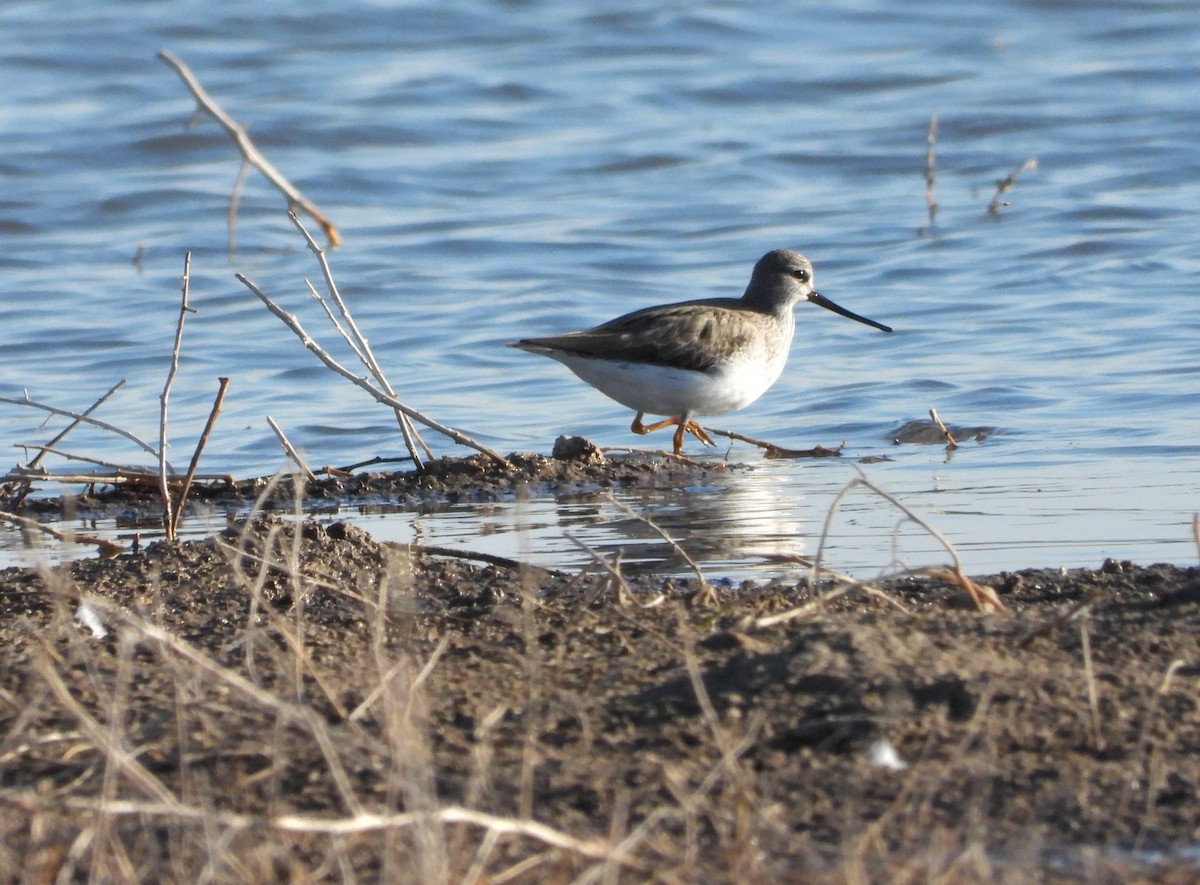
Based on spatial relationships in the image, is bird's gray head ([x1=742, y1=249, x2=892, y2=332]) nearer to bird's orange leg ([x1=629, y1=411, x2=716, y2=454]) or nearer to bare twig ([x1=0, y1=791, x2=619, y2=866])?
bird's orange leg ([x1=629, y1=411, x2=716, y2=454])

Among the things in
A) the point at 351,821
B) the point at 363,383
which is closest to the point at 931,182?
the point at 363,383

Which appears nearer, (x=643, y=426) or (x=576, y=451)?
(x=576, y=451)

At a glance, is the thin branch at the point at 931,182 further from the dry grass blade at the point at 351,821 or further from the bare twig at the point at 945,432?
the dry grass blade at the point at 351,821

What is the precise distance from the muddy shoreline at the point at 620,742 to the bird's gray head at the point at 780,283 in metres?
5.36

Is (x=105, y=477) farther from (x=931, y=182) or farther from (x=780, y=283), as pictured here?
(x=931, y=182)

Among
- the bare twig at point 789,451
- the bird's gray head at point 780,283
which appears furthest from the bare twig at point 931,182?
the bare twig at point 789,451

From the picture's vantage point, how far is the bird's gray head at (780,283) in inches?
399

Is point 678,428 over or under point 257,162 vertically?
under

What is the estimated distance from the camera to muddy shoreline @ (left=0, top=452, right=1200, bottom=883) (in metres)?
3.08

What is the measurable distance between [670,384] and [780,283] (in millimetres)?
1559

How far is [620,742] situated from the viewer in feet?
12.1

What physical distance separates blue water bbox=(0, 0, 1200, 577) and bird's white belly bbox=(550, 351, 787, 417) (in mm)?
374

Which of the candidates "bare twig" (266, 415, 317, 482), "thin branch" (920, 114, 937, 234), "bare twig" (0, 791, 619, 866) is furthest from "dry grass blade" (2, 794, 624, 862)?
"thin branch" (920, 114, 937, 234)

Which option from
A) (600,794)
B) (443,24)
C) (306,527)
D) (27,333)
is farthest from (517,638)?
(443,24)
